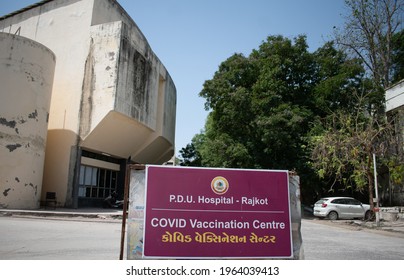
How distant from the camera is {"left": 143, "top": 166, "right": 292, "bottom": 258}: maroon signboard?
4406mm

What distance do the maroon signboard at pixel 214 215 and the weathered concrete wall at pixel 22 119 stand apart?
49.0 feet

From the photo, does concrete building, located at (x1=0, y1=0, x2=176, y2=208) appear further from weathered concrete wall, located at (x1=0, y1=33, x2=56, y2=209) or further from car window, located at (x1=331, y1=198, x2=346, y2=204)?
car window, located at (x1=331, y1=198, x2=346, y2=204)

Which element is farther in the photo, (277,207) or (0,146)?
(0,146)

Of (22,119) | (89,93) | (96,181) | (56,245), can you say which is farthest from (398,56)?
(56,245)

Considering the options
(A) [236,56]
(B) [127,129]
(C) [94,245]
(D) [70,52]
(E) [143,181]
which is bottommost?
(C) [94,245]

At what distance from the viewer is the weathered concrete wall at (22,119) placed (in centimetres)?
1636

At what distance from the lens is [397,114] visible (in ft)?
62.0

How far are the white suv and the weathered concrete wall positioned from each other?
1609 centimetres

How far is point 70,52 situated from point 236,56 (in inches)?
467

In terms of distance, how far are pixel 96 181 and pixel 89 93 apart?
6.47m

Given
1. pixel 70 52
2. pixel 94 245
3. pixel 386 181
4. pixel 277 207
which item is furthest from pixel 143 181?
pixel 386 181

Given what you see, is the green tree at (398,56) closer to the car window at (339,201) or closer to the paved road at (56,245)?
the car window at (339,201)
